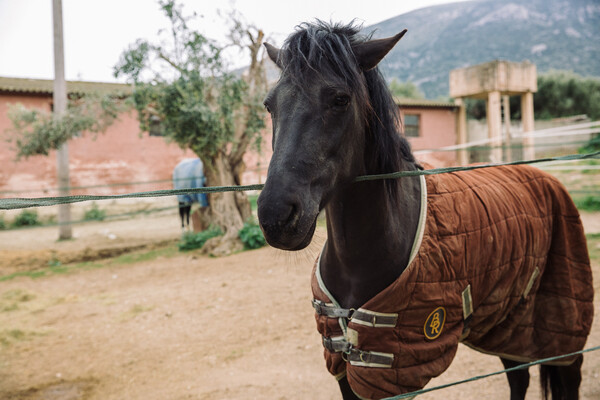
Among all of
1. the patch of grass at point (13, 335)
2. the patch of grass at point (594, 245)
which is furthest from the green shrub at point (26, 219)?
the patch of grass at point (594, 245)

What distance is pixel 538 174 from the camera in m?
2.49

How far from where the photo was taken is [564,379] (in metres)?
2.38

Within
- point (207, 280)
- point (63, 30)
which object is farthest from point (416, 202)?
point (63, 30)

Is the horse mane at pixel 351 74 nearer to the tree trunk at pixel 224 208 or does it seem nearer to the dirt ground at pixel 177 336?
the dirt ground at pixel 177 336

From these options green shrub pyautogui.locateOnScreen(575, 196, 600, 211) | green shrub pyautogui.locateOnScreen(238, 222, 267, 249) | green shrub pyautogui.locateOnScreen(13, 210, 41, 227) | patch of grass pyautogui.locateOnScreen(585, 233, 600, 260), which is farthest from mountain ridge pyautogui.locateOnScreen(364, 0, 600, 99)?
patch of grass pyautogui.locateOnScreen(585, 233, 600, 260)

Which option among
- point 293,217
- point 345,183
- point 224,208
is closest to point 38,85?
point 224,208

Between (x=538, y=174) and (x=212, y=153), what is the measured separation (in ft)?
20.5

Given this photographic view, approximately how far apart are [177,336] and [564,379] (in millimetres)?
3239

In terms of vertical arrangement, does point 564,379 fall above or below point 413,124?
below

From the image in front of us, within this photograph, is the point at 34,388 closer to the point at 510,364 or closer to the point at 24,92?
the point at 510,364

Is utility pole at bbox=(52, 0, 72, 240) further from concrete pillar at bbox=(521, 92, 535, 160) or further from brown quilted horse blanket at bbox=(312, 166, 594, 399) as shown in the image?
concrete pillar at bbox=(521, 92, 535, 160)

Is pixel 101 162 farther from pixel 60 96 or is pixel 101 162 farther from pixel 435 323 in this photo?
pixel 435 323

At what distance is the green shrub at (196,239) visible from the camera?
8.25m

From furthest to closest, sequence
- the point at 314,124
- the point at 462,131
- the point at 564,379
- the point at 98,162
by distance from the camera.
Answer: the point at 462,131 < the point at 98,162 < the point at 564,379 < the point at 314,124
